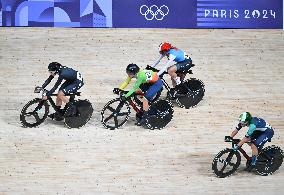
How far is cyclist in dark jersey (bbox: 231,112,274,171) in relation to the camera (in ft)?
46.4

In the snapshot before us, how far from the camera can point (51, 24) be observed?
741 inches

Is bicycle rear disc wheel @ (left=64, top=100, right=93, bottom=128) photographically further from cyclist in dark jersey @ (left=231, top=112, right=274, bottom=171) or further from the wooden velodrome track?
cyclist in dark jersey @ (left=231, top=112, right=274, bottom=171)

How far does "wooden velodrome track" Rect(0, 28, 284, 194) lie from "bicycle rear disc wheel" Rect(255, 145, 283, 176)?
0.58 feet

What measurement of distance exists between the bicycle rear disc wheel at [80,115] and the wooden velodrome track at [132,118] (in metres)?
0.18

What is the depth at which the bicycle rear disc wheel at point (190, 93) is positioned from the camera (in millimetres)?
16328

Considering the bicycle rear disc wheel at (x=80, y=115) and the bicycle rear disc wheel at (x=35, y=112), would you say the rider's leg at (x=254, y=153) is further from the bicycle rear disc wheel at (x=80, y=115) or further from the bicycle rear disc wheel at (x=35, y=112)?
the bicycle rear disc wheel at (x=35, y=112)

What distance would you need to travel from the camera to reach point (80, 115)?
611 inches

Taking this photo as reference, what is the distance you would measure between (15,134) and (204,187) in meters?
3.61

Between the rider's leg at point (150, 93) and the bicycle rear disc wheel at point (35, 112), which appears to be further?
the rider's leg at point (150, 93)

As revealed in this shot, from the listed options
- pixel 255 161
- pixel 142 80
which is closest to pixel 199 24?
pixel 142 80

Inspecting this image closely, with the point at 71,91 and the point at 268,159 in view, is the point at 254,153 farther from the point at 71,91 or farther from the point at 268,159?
the point at 71,91

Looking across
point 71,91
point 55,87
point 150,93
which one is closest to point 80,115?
point 71,91

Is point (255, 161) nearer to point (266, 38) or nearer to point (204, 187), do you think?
point (204, 187)

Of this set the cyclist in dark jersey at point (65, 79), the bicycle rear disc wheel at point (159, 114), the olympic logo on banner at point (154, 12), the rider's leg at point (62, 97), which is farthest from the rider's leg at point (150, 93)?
the olympic logo on banner at point (154, 12)
